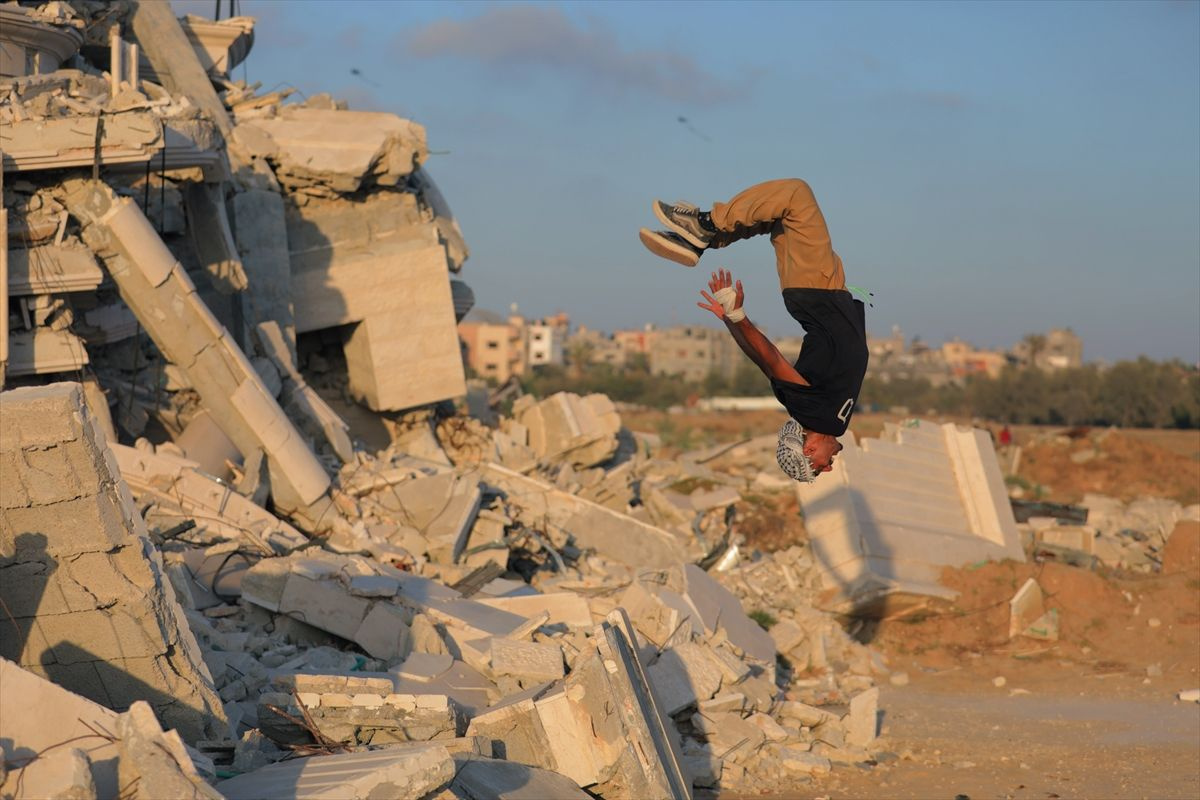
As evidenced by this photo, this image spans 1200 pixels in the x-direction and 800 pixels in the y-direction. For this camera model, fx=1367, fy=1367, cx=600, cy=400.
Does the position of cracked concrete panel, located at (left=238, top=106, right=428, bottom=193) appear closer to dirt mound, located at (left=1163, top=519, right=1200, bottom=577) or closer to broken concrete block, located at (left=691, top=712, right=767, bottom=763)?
broken concrete block, located at (left=691, top=712, right=767, bottom=763)

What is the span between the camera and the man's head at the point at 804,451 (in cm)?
645

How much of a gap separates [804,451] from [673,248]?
115cm

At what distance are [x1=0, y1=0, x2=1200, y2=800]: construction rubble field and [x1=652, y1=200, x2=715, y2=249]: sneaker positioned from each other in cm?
260

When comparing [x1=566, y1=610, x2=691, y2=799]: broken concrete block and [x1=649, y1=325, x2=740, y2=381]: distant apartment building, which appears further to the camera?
[x1=649, y1=325, x2=740, y2=381]: distant apartment building

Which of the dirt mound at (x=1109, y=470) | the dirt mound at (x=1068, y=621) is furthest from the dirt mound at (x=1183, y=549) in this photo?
the dirt mound at (x=1109, y=470)

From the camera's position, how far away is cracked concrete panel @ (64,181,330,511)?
12211 millimetres

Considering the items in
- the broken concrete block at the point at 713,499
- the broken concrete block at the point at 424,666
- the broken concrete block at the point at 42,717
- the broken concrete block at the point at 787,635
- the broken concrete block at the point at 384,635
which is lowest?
the broken concrete block at the point at 713,499

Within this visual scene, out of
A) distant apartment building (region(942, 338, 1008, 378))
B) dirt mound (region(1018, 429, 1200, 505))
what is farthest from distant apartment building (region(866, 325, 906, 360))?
dirt mound (region(1018, 429, 1200, 505))

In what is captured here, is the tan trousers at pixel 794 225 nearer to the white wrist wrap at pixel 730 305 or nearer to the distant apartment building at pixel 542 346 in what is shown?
the white wrist wrap at pixel 730 305

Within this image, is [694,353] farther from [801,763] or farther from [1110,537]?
[801,763]

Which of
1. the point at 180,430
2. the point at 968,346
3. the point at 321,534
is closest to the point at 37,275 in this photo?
the point at 180,430

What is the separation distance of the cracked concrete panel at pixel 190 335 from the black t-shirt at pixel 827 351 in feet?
25.8

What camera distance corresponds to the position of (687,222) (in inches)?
256

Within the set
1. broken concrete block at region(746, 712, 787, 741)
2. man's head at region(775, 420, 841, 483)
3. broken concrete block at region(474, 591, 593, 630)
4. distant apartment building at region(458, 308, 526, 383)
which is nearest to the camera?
man's head at region(775, 420, 841, 483)
